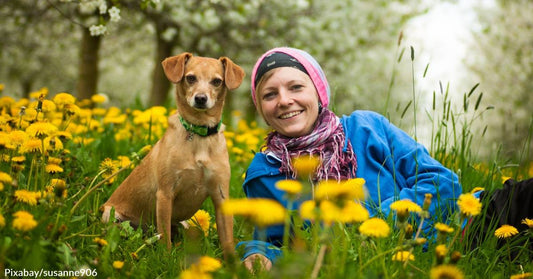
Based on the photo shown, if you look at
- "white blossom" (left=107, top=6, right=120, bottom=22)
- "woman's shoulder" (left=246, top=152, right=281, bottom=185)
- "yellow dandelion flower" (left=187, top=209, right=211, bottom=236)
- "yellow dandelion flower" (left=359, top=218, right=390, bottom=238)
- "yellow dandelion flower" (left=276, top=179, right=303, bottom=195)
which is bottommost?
"yellow dandelion flower" (left=187, top=209, right=211, bottom=236)

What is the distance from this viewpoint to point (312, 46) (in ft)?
31.1

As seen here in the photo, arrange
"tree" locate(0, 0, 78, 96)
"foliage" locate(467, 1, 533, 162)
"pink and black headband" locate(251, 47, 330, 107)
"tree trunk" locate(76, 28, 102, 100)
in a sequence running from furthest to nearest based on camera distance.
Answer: "foliage" locate(467, 1, 533, 162)
"tree trunk" locate(76, 28, 102, 100)
"tree" locate(0, 0, 78, 96)
"pink and black headband" locate(251, 47, 330, 107)

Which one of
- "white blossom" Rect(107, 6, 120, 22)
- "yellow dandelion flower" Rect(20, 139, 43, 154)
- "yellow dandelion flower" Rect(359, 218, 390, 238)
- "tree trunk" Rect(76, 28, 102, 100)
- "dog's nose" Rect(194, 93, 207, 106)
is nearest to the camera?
"yellow dandelion flower" Rect(359, 218, 390, 238)

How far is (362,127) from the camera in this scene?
9.37 feet

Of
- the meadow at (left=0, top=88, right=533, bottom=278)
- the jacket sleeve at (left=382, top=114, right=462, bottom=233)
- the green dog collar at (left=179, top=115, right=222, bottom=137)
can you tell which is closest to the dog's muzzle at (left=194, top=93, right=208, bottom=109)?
the green dog collar at (left=179, top=115, right=222, bottom=137)

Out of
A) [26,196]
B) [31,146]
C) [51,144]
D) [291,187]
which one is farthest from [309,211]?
[51,144]

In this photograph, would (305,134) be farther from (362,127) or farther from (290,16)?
(290,16)

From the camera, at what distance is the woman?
2688 millimetres

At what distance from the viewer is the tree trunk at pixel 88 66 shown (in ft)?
27.0

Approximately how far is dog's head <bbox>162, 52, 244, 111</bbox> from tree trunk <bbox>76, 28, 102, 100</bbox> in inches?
233

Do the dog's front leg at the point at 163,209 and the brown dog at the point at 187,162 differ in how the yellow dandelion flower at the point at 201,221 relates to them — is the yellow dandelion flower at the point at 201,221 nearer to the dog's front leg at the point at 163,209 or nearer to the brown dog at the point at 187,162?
the brown dog at the point at 187,162

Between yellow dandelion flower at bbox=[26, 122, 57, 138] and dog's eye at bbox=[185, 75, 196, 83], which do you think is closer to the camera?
yellow dandelion flower at bbox=[26, 122, 57, 138]

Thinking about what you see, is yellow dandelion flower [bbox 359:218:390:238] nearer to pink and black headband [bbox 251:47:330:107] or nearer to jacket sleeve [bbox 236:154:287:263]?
jacket sleeve [bbox 236:154:287:263]

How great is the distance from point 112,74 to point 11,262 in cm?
2402
